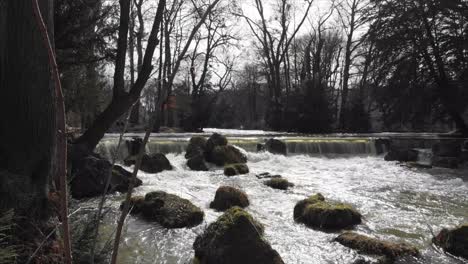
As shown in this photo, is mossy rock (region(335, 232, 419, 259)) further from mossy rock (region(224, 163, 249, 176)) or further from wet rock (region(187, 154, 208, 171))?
wet rock (region(187, 154, 208, 171))

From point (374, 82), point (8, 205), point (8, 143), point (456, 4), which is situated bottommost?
point (8, 205)

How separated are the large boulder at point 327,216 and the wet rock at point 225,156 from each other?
19.9ft

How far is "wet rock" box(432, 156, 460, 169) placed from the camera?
12.1 metres

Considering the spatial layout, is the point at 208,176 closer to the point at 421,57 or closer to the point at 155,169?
the point at 155,169

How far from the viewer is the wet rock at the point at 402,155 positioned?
13516mm

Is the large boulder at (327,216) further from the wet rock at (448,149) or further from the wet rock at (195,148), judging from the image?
the wet rock at (448,149)

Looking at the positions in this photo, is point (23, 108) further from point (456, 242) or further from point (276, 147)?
point (276, 147)

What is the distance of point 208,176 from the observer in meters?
10.1

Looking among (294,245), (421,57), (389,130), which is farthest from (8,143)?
(389,130)

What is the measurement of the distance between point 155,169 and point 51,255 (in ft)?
25.4

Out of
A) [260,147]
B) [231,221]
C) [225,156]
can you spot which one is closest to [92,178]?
[231,221]

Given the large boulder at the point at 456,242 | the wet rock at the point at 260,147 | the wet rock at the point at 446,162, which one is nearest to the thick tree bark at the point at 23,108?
the large boulder at the point at 456,242

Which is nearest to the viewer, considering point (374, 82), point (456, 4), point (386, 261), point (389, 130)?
point (386, 261)

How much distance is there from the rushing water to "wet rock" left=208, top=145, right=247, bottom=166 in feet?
1.74
